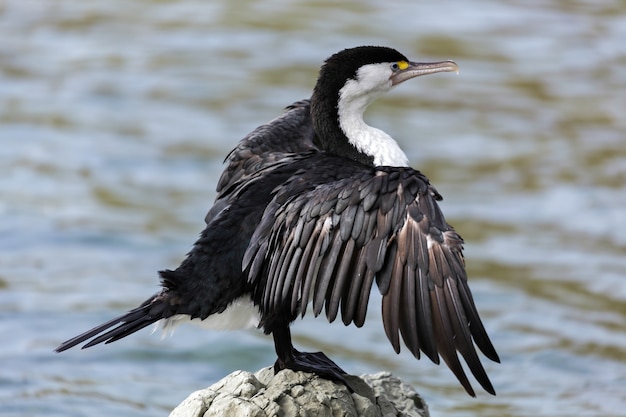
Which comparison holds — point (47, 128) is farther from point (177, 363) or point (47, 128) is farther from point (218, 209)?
point (218, 209)

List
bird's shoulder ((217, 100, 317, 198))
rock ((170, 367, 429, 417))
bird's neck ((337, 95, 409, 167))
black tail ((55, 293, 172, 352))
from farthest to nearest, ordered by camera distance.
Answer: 1. bird's shoulder ((217, 100, 317, 198))
2. bird's neck ((337, 95, 409, 167))
3. black tail ((55, 293, 172, 352))
4. rock ((170, 367, 429, 417))

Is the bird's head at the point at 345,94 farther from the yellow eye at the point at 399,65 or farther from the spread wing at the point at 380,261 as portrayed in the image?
the spread wing at the point at 380,261

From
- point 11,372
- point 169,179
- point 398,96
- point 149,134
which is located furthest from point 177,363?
point 398,96

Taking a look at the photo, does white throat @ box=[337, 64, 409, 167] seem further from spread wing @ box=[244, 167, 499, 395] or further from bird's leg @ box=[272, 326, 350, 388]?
bird's leg @ box=[272, 326, 350, 388]

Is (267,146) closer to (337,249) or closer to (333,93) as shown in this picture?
(333,93)

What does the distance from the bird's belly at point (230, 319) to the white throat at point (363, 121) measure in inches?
40.0

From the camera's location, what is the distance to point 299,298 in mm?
6297

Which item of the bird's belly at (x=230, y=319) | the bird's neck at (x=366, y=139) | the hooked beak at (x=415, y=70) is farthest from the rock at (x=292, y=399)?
the hooked beak at (x=415, y=70)

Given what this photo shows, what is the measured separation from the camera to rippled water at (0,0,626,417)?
35.2ft

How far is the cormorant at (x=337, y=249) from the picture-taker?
5969 mm

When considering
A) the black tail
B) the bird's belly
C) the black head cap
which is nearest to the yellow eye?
the black head cap

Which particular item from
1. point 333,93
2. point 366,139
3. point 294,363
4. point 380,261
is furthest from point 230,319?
point 333,93

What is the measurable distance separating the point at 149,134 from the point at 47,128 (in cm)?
116

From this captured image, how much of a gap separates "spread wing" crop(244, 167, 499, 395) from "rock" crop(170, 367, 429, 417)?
0.38m
